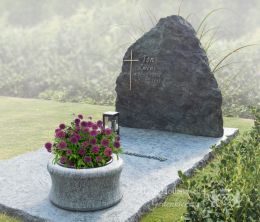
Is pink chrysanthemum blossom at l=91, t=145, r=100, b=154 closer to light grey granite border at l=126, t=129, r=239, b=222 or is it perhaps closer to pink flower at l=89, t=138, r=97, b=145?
pink flower at l=89, t=138, r=97, b=145

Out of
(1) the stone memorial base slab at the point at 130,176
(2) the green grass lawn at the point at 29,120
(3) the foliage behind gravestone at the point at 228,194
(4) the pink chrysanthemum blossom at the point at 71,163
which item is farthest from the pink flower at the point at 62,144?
(2) the green grass lawn at the point at 29,120

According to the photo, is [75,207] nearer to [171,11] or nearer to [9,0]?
[171,11]

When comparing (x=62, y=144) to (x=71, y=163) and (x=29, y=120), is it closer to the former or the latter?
(x=71, y=163)

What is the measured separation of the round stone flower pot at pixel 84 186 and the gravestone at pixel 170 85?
346 centimetres

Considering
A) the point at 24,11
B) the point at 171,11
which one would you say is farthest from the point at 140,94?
the point at 24,11

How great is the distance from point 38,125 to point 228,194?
651 cm

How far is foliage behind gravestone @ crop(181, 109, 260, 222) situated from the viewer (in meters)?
3.23

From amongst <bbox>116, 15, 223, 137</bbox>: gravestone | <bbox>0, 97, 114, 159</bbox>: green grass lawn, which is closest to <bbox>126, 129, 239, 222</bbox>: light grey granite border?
<bbox>116, 15, 223, 137</bbox>: gravestone

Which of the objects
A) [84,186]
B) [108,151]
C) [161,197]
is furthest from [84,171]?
[161,197]

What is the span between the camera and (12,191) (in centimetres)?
500

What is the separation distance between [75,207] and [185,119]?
3.82m

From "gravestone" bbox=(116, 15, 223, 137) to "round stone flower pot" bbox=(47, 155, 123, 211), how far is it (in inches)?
136

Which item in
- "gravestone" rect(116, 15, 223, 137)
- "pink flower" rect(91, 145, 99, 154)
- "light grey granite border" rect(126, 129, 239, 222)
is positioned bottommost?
"light grey granite border" rect(126, 129, 239, 222)

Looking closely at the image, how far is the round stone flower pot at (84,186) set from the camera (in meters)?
4.33
